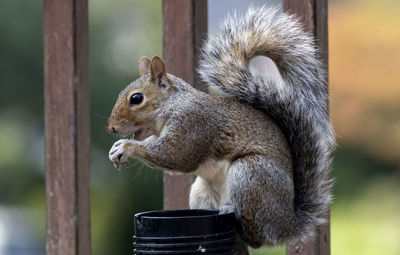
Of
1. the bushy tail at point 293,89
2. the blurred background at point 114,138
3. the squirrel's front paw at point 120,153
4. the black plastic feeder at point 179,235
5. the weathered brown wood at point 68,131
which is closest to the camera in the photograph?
the black plastic feeder at point 179,235

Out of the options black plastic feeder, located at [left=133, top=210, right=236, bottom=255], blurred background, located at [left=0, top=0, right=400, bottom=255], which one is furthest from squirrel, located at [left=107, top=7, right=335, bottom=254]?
blurred background, located at [left=0, top=0, right=400, bottom=255]

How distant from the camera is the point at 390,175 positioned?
317cm

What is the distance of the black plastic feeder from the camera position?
3.89ft

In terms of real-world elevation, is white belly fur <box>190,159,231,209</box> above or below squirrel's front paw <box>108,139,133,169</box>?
below

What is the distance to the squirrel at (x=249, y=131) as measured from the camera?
1.42 m

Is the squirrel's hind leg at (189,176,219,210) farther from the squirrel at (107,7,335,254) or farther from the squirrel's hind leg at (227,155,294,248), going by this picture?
the squirrel's hind leg at (227,155,294,248)

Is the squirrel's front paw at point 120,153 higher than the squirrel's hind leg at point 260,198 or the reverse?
higher

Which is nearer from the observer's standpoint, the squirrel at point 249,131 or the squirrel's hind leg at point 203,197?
the squirrel at point 249,131

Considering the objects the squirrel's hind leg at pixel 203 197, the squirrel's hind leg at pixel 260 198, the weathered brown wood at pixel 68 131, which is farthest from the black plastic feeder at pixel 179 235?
the weathered brown wood at pixel 68 131

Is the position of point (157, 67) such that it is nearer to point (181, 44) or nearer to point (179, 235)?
point (181, 44)

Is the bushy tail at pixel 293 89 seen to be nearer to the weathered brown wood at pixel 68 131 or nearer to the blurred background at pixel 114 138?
the weathered brown wood at pixel 68 131

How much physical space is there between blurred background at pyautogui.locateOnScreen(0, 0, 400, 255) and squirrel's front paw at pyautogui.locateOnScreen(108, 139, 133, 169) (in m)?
1.44

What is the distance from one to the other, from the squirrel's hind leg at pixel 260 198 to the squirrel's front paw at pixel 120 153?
0.67 ft

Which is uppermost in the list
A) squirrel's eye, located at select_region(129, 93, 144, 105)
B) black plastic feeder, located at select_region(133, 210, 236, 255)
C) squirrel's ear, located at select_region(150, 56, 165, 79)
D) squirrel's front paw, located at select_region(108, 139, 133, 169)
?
squirrel's ear, located at select_region(150, 56, 165, 79)
